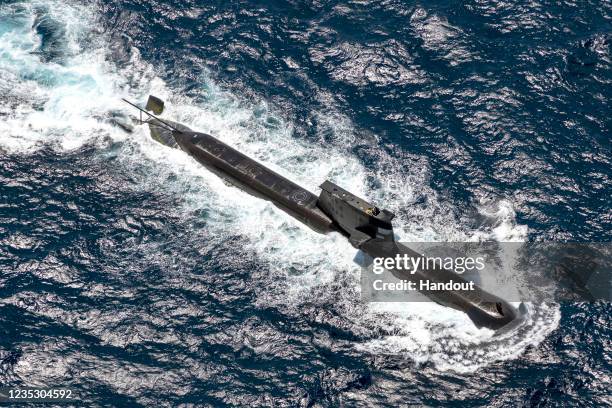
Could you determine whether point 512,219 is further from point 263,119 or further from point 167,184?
point 167,184

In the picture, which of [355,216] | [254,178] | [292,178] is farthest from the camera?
[292,178]

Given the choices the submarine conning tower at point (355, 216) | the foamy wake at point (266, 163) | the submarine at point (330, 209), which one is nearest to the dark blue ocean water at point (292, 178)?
the foamy wake at point (266, 163)

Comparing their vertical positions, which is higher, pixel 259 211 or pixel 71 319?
pixel 259 211

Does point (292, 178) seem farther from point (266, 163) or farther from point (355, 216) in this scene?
point (355, 216)

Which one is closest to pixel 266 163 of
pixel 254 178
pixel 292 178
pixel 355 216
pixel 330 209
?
pixel 254 178

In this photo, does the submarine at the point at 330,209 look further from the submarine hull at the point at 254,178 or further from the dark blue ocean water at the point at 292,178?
the dark blue ocean water at the point at 292,178

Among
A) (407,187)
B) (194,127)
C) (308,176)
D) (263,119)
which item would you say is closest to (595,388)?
(407,187)
